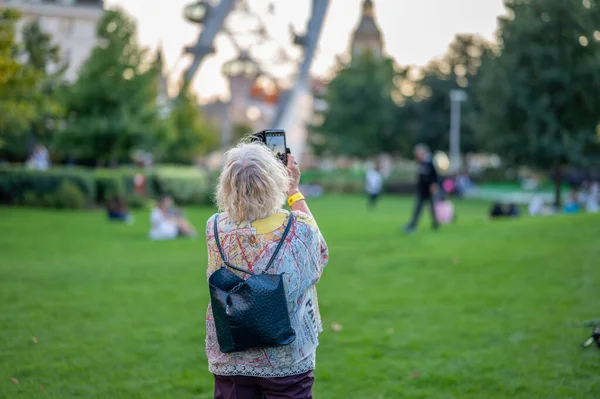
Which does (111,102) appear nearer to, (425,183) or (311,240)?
(425,183)

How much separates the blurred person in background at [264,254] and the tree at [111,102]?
30043 millimetres

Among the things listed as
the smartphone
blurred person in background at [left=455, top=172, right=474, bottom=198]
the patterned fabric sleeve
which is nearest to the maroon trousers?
the patterned fabric sleeve

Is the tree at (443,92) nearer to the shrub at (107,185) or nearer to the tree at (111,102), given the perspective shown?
the tree at (111,102)

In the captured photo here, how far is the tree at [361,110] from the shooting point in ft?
222

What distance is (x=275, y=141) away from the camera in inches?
149

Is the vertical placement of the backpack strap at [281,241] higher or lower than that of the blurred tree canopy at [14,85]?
lower

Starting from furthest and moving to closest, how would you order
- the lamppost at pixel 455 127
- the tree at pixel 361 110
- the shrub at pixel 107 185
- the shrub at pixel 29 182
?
the tree at pixel 361 110, the lamppost at pixel 455 127, the shrub at pixel 107 185, the shrub at pixel 29 182

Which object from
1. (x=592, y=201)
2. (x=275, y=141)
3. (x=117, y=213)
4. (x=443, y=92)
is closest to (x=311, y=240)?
(x=275, y=141)

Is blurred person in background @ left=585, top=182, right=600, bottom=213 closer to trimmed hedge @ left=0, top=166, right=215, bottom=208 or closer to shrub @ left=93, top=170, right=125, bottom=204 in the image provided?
trimmed hedge @ left=0, top=166, right=215, bottom=208

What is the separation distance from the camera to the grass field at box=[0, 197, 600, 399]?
241 inches

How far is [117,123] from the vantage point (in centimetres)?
3262

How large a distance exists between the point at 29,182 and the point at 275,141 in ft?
85.4

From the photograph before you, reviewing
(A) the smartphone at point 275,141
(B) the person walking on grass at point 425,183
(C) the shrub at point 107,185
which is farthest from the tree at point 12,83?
(A) the smartphone at point 275,141

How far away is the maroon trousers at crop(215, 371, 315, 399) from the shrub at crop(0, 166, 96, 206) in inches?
1016
